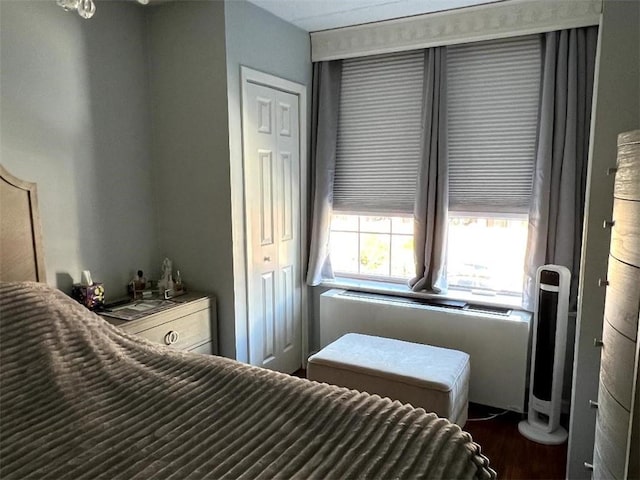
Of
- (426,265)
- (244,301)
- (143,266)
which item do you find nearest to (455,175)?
(426,265)

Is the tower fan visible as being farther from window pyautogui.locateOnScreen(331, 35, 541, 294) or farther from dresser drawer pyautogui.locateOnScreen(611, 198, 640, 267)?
dresser drawer pyautogui.locateOnScreen(611, 198, 640, 267)

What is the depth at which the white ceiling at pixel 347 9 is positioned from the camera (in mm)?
2572

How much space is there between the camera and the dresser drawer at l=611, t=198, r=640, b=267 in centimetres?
142

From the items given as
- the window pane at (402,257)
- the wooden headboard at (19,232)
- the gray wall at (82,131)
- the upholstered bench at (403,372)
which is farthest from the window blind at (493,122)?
the wooden headboard at (19,232)

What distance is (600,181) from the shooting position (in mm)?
1918

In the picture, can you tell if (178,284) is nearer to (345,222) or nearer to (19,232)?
(19,232)

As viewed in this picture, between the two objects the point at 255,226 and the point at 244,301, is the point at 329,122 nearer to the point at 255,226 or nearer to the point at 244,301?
the point at 255,226

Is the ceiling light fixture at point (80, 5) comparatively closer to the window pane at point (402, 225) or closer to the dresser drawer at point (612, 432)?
the dresser drawer at point (612, 432)

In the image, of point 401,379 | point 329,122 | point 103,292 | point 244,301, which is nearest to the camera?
point 401,379

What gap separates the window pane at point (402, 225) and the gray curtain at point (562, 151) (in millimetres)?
769

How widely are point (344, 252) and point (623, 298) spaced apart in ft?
6.78

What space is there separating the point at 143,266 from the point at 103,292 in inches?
14.2

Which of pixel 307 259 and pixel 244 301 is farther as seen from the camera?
pixel 307 259

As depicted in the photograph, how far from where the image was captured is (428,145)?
9.37 ft
